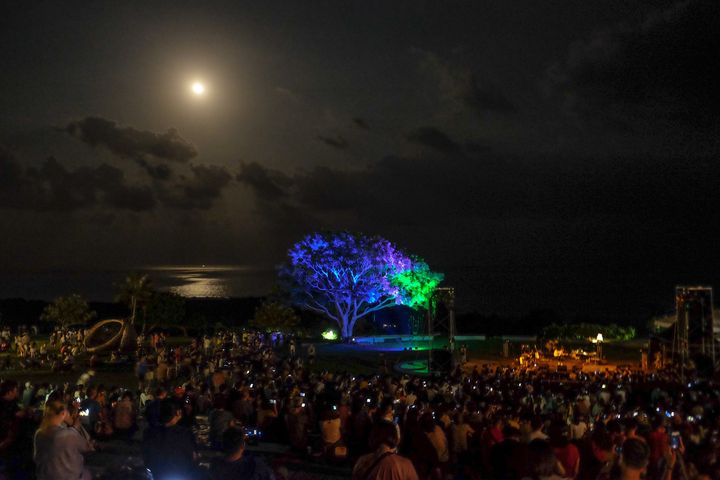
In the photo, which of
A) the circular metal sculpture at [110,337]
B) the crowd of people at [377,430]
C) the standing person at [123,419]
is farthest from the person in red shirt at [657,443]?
the circular metal sculpture at [110,337]

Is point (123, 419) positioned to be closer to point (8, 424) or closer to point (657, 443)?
point (8, 424)

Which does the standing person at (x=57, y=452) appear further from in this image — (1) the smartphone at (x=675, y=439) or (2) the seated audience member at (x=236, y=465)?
(1) the smartphone at (x=675, y=439)

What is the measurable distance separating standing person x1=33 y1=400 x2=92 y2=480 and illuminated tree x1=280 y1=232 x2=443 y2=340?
3372cm

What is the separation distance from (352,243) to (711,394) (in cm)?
2563

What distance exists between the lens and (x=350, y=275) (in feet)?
134

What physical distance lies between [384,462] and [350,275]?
118ft

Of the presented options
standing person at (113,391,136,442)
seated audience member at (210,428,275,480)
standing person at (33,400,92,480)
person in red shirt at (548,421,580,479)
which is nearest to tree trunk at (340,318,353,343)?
standing person at (113,391,136,442)

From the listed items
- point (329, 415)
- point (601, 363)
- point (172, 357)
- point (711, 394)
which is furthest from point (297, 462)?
point (601, 363)

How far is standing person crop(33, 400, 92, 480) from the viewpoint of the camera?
6.20 meters

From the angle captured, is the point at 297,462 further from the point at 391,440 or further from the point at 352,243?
the point at 352,243

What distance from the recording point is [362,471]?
197 inches

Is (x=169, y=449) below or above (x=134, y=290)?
below

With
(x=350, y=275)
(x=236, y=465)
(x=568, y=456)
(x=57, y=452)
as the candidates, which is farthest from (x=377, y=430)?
(x=350, y=275)

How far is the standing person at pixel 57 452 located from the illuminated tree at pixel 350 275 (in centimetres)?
3372
